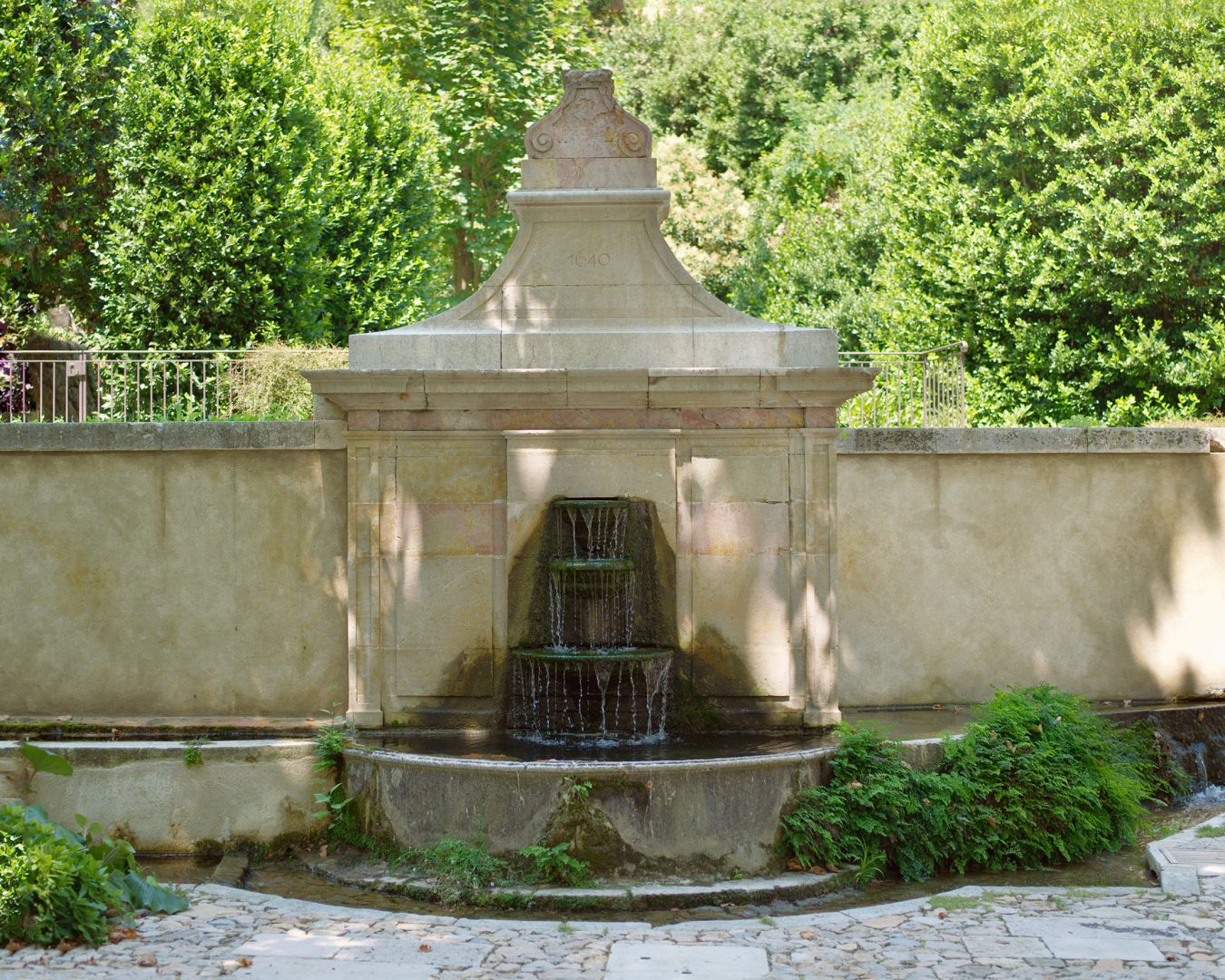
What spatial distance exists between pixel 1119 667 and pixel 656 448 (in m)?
4.13

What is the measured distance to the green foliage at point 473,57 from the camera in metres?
24.2

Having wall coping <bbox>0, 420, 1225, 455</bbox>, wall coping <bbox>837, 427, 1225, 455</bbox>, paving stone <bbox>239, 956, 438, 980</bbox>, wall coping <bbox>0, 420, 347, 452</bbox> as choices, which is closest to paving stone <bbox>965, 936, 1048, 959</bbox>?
paving stone <bbox>239, 956, 438, 980</bbox>

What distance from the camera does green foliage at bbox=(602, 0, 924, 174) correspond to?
29781 mm

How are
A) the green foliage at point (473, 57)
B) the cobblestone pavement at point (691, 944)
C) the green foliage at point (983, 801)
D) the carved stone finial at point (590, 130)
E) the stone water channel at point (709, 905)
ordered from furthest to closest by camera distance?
the green foliage at point (473, 57) → the carved stone finial at point (590, 130) → the green foliage at point (983, 801) → the stone water channel at point (709, 905) → the cobblestone pavement at point (691, 944)

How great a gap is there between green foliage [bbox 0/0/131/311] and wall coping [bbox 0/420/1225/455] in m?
7.94

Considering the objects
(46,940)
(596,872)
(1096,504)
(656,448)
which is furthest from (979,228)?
(46,940)

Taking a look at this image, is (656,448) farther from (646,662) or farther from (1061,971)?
(1061,971)

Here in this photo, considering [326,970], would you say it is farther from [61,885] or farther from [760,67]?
[760,67]

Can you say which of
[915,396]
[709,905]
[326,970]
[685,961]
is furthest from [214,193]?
[685,961]

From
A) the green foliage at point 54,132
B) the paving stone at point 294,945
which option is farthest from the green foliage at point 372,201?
the paving stone at point 294,945

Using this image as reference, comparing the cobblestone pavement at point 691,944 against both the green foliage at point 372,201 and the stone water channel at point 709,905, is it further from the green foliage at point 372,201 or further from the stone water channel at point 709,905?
the green foliage at point 372,201

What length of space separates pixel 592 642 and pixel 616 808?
5.95 feet

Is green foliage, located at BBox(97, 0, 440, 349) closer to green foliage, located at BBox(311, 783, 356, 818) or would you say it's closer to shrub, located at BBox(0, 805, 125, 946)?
green foliage, located at BBox(311, 783, 356, 818)

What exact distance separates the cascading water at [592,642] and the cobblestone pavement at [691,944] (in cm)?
209
